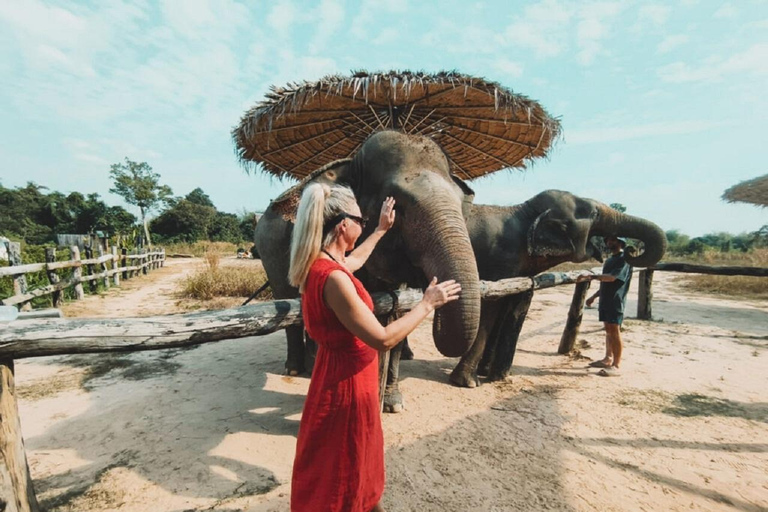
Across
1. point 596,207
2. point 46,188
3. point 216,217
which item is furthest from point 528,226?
point 46,188

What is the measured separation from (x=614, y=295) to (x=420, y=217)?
3.54 metres

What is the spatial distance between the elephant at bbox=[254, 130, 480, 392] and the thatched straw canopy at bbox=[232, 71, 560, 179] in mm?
733

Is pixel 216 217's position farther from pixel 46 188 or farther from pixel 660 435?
pixel 660 435

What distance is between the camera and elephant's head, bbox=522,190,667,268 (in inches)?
167

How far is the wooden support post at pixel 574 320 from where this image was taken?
5.57m

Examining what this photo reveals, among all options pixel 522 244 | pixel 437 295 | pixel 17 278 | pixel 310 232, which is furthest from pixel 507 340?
pixel 17 278

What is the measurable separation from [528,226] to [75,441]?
480 cm

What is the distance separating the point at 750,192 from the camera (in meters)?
Answer: 11.0

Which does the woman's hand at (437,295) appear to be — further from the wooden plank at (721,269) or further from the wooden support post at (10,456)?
the wooden plank at (721,269)

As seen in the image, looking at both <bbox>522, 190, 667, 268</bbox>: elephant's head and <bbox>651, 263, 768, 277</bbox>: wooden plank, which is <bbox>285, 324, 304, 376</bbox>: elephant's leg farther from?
<bbox>651, 263, 768, 277</bbox>: wooden plank

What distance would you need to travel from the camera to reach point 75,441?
2975 mm

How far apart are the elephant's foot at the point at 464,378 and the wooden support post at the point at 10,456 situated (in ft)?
11.8

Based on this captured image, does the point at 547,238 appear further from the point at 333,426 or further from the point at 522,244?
the point at 333,426

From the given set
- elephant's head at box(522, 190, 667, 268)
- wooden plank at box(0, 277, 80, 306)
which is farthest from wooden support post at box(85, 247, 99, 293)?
elephant's head at box(522, 190, 667, 268)
